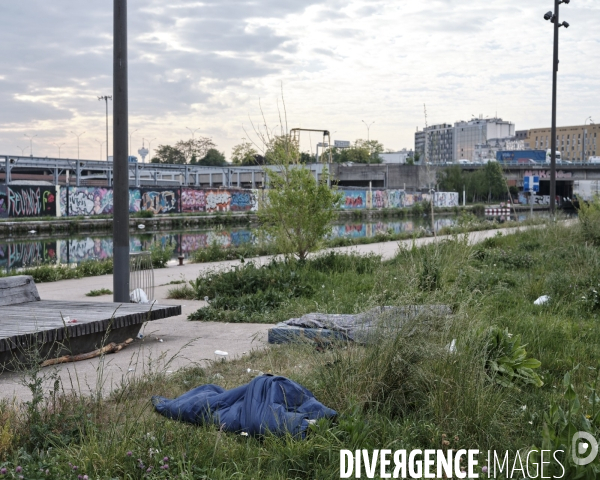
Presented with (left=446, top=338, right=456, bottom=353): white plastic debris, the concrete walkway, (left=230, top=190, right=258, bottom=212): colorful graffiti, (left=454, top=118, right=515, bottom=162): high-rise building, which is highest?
(left=454, top=118, right=515, bottom=162): high-rise building

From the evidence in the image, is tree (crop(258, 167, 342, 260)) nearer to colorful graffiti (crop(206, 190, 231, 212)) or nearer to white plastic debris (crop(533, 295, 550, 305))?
white plastic debris (crop(533, 295, 550, 305))

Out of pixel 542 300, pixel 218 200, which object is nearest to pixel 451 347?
pixel 542 300

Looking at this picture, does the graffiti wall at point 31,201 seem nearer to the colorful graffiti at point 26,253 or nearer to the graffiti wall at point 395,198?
the colorful graffiti at point 26,253

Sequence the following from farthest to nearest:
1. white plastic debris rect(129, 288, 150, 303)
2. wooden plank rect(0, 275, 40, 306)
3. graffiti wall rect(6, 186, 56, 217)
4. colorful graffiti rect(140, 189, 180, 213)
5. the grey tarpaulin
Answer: colorful graffiti rect(140, 189, 180, 213) < graffiti wall rect(6, 186, 56, 217) < white plastic debris rect(129, 288, 150, 303) < wooden plank rect(0, 275, 40, 306) < the grey tarpaulin

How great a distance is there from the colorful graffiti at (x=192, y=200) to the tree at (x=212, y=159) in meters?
79.4

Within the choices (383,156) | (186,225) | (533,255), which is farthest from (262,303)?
(383,156)

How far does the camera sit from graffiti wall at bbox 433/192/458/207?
8525 centimetres

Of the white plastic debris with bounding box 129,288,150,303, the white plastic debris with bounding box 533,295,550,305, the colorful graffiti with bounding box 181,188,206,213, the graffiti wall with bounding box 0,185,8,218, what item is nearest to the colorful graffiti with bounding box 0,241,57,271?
the graffiti wall with bounding box 0,185,8,218

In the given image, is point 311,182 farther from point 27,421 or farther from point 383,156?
point 383,156

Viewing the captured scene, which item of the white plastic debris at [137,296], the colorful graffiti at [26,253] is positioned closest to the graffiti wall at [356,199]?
the colorful graffiti at [26,253]

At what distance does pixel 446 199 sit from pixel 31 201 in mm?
57159

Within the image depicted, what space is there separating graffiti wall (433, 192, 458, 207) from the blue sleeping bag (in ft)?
263

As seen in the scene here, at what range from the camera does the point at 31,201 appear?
47250 millimetres

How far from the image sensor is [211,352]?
6.93m
